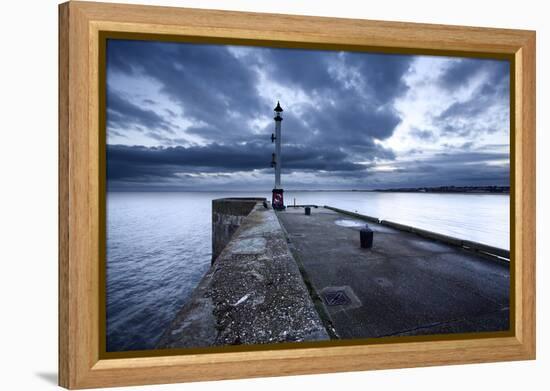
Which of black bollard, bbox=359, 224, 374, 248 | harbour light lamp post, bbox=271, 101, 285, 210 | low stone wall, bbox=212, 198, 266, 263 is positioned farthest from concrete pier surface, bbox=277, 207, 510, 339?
harbour light lamp post, bbox=271, 101, 285, 210

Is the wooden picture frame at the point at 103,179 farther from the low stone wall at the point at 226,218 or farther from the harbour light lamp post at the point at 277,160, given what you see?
the harbour light lamp post at the point at 277,160

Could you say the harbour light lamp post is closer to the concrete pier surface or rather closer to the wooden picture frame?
the concrete pier surface

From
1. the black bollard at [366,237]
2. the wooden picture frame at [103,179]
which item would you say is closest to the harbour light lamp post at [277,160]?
the black bollard at [366,237]

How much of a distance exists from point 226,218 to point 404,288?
455 inches

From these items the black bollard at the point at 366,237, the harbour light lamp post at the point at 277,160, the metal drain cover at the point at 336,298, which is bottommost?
the metal drain cover at the point at 336,298

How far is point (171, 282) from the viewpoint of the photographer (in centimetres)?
1345

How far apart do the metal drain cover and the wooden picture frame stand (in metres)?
1.02

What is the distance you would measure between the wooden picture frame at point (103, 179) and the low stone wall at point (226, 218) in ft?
36.3

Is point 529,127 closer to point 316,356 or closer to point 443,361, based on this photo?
point 443,361

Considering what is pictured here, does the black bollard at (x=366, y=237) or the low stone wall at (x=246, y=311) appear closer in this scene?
the low stone wall at (x=246, y=311)

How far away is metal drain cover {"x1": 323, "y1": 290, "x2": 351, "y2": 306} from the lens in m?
3.36

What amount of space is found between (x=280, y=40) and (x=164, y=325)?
10.6 meters

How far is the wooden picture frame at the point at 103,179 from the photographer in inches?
80.4

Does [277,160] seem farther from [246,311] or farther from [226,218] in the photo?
[246,311]
